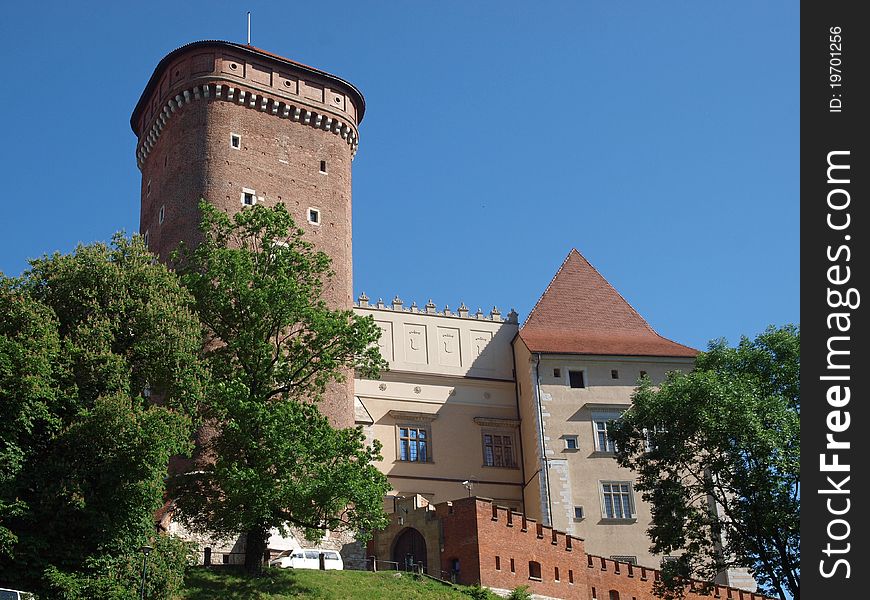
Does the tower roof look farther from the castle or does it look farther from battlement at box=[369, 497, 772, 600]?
battlement at box=[369, 497, 772, 600]

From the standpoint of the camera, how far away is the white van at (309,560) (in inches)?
1382

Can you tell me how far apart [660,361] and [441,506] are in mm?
15363

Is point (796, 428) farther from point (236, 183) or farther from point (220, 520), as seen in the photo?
point (236, 183)

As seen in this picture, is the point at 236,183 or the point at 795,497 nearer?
the point at 795,497

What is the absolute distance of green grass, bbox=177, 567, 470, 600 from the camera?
30703 mm

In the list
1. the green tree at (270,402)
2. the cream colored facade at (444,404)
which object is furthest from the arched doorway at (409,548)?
the cream colored facade at (444,404)

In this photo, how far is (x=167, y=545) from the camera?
2873 centimetres

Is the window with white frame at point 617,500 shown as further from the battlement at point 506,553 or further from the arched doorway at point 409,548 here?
the arched doorway at point 409,548

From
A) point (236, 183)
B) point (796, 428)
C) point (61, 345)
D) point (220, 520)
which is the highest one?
point (236, 183)

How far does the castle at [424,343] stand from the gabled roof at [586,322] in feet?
0.29

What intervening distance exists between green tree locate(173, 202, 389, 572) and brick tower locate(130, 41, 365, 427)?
591 centimetres

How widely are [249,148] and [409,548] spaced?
16414 mm

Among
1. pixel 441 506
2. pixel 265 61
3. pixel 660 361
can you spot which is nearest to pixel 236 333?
pixel 441 506

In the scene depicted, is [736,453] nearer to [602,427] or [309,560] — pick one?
[309,560]
